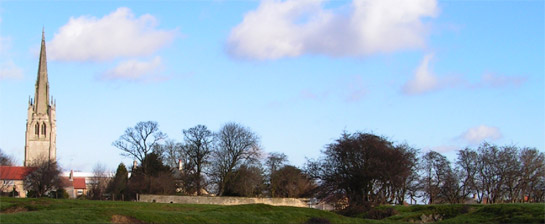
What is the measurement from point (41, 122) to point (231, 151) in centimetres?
8500

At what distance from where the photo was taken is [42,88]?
153000 mm

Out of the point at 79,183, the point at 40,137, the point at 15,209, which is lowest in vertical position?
the point at 15,209

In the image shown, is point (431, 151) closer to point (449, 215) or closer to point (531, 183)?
point (531, 183)

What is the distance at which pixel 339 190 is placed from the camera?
171 feet

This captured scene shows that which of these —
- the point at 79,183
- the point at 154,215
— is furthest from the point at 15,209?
the point at 79,183

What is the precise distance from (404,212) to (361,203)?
351 cm

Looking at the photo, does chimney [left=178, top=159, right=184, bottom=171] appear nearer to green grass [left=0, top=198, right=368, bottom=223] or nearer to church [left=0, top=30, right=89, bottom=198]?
green grass [left=0, top=198, right=368, bottom=223]

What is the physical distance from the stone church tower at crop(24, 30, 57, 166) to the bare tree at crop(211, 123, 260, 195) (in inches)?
3113

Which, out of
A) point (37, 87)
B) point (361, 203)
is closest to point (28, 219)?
point (361, 203)

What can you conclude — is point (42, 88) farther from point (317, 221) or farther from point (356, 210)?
point (317, 221)

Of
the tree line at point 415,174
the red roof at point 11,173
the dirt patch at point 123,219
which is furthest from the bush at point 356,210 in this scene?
the red roof at point 11,173

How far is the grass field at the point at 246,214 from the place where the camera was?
31211 mm

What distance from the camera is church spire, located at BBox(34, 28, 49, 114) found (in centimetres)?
15243

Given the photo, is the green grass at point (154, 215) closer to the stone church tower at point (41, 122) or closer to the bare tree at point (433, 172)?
the bare tree at point (433, 172)
